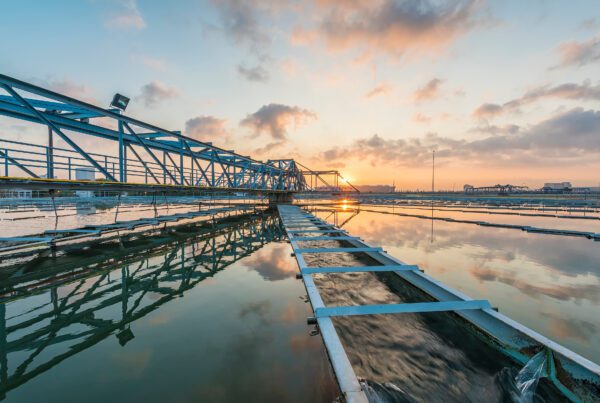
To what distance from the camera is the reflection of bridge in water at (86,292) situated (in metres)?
3.37

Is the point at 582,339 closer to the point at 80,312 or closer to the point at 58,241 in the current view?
the point at 80,312

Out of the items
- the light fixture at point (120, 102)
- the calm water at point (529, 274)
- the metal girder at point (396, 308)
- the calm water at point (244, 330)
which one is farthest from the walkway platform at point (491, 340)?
the light fixture at point (120, 102)

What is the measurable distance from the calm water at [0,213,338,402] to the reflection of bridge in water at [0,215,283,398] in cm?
2

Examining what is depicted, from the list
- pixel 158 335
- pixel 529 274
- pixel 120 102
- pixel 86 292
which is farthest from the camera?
pixel 120 102

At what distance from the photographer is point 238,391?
8.73ft

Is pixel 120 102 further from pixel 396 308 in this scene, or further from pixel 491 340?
pixel 491 340

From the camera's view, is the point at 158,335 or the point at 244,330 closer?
the point at 158,335

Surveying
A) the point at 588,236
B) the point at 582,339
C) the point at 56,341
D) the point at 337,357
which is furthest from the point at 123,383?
the point at 588,236

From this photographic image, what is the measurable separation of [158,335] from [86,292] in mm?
3027

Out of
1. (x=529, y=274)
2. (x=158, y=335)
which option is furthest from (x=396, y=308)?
(x=529, y=274)

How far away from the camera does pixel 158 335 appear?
370 cm

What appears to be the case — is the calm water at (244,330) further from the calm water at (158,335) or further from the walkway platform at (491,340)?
the walkway platform at (491,340)

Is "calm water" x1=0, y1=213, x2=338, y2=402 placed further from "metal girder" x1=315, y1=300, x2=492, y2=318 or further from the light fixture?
the light fixture

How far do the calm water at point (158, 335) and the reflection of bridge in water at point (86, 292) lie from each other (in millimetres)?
24
